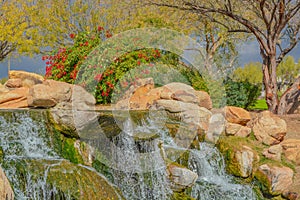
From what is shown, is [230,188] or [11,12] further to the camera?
[11,12]

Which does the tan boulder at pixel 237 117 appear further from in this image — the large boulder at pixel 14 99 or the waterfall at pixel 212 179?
the large boulder at pixel 14 99

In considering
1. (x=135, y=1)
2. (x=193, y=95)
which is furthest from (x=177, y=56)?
(x=193, y=95)

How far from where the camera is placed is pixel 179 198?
6.07 metres

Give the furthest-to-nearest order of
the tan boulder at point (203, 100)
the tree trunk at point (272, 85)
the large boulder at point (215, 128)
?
the tree trunk at point (272, 85) → the tan boulder at point (203, 100) → the large boulder at point (215, 128)

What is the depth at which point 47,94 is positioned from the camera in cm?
742

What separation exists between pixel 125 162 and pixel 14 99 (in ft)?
12.1

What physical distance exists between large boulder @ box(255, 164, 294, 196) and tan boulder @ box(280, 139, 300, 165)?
2.78 ft

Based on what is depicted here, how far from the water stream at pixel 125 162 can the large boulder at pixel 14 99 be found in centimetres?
211

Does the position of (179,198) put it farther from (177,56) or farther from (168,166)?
(177,56)

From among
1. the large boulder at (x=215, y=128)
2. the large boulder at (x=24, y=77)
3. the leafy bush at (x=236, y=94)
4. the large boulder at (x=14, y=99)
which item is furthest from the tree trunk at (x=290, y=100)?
the large boulder at (x=14, y=99)

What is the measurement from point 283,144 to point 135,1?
8747 millimetres

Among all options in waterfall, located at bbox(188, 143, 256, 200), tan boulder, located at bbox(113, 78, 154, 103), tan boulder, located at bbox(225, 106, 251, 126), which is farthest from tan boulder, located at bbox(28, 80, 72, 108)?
tan boulder, located at bbox(225, 106, 251, 126)

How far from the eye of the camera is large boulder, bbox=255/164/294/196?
7000 mm

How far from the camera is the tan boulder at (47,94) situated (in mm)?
7387
